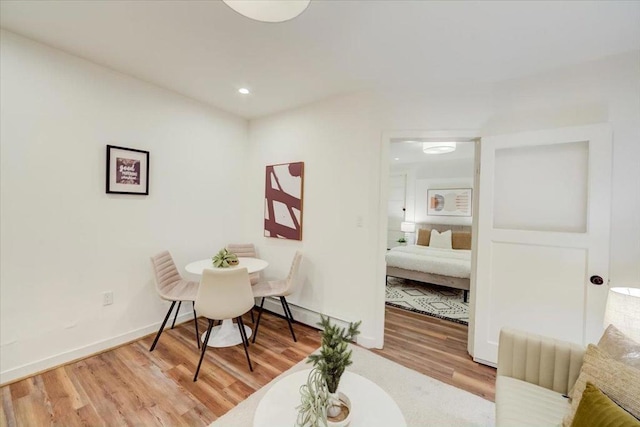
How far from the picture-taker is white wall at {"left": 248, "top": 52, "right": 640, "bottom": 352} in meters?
1.85

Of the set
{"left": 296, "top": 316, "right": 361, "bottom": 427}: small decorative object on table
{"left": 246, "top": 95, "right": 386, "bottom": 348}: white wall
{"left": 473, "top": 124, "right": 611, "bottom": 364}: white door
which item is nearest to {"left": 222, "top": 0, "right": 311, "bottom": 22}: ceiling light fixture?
{"left": 296, "top": 316, "right": 361, "bottom": 427}: small decorative object on table

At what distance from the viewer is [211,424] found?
1622 millimetres

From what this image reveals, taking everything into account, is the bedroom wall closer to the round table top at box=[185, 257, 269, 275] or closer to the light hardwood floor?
the light hardwood floor

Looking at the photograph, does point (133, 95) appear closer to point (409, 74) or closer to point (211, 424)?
point (409, 74)

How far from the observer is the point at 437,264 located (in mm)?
4012

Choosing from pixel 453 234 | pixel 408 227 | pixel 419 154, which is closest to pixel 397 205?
pixel 408 227

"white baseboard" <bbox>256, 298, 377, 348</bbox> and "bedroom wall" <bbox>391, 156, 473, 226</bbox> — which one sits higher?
"bedroom wall" <bbox>391, 156, 473, 226</bbox>

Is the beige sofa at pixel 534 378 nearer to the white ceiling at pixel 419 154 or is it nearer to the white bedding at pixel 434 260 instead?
the white bedding at pixel 434 260

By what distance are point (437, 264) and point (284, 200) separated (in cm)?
258

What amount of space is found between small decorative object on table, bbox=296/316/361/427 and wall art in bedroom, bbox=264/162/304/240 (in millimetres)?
1974

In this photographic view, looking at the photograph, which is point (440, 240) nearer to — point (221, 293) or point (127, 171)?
point (221, 293)

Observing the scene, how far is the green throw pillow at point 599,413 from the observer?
2.82ft

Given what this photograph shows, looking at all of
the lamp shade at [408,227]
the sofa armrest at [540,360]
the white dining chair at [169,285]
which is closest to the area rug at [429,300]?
the lamp shade at [408,227]

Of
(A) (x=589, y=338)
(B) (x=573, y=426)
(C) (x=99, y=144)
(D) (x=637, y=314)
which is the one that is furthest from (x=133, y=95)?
(A) (x=589, y=338)
